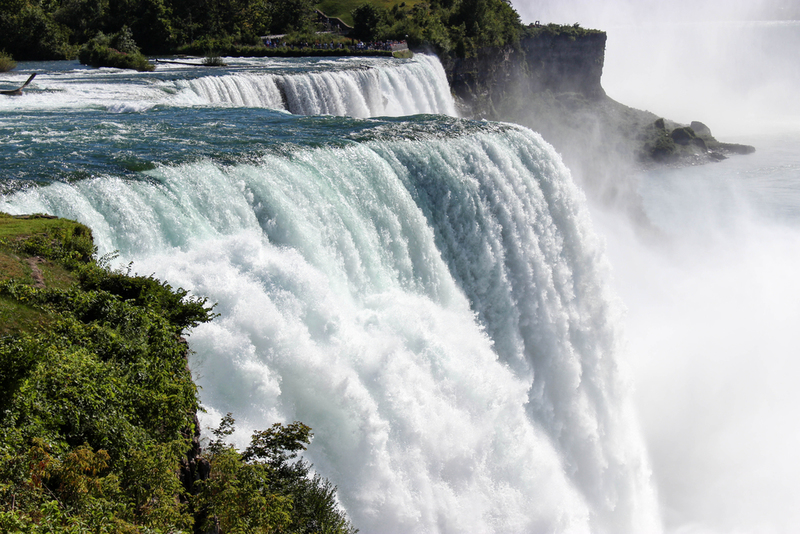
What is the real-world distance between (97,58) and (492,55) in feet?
90.9

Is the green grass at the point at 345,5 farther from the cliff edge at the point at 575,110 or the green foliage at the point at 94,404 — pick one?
the green foliage at the point at 94,404

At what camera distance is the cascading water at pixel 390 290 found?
9.79 meters

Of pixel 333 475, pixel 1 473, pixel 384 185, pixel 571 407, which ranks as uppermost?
pixel 384 185

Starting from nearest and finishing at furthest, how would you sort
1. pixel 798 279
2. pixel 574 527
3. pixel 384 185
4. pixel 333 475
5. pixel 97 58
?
pixel 333 475 < pixel 574 527 < pixel 384 185 < pixel 798 279 < pixel 97 58

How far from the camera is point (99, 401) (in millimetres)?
6340

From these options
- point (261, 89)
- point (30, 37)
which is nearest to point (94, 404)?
point (261, 89)

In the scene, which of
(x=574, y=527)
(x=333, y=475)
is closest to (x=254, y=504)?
(x=333, y=475)

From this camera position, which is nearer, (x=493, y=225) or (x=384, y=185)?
(x=384, y=185)

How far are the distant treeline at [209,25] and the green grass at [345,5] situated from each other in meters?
7.33

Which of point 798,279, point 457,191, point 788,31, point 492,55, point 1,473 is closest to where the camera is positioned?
point 1,473

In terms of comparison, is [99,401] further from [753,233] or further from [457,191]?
[753,233]

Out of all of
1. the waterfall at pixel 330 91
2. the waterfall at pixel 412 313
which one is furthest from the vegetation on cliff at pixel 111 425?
the waterfall at pixel 330 91

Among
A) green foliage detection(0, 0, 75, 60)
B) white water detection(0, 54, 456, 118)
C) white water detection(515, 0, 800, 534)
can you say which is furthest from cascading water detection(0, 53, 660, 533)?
green foliage detection(0, 0, 75, 60)

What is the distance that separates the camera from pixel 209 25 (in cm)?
4631
